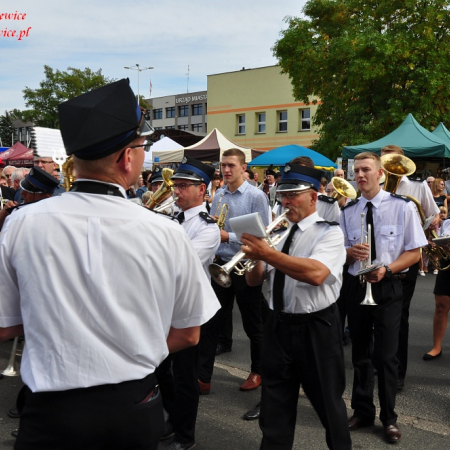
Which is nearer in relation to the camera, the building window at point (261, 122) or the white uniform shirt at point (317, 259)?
the white uniform shirt at point (317, 259)

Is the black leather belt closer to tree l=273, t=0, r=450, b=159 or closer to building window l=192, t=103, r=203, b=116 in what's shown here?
tree l=273, t=0, r=450, b=159

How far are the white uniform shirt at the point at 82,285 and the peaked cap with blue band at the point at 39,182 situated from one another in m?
3.64

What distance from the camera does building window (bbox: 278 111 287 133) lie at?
42031mm

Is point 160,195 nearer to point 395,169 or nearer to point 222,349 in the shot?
point 222,349

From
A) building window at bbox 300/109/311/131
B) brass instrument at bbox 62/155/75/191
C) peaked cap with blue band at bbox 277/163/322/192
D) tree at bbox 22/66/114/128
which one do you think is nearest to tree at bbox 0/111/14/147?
tree at bbox 22/66/114/128

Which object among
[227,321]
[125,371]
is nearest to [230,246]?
[227,321]

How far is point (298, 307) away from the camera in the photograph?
11.2 ft

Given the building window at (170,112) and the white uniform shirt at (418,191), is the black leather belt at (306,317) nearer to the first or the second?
the white uniform shirt at (418,191)

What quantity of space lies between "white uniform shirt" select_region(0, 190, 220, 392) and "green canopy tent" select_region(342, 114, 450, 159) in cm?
1368

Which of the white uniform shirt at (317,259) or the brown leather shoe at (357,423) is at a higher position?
the white uniform shirt at (317,259)

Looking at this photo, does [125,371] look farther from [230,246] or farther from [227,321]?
[227,321]

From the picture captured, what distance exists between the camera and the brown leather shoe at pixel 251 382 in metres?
5.30

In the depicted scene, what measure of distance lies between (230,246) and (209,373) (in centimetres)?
131

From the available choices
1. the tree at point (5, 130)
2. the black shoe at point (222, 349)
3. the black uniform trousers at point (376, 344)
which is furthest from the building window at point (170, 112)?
the black uniform trousers at point (376, 344)
